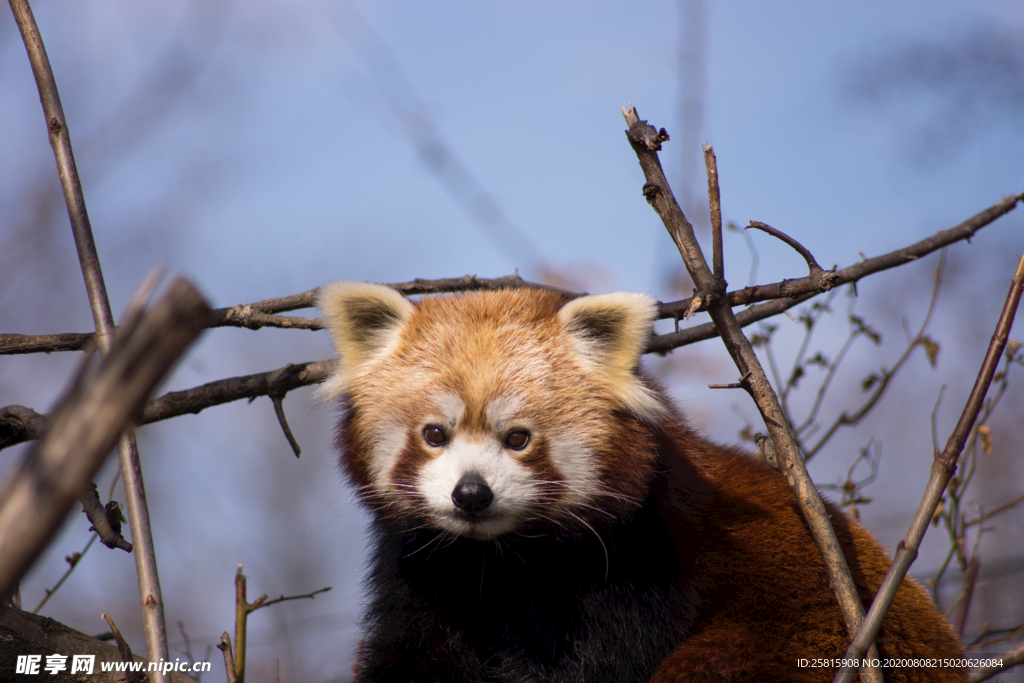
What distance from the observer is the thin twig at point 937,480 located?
6.58 ft

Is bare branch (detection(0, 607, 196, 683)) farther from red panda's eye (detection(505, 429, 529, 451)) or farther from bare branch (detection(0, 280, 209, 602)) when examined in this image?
bare branch (detection(0, 280, 209, 602))

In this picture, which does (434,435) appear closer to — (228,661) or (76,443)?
(228,661)

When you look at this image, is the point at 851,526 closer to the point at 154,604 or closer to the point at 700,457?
the point at 700,457

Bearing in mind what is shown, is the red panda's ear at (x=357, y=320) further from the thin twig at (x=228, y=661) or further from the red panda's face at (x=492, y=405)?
the thin twig at (x=228, y=661)

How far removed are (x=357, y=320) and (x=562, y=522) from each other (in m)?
1.23

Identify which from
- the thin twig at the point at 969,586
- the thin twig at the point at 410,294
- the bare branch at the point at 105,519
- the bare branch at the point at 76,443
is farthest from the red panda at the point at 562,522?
the bare branch at the point at 76,443

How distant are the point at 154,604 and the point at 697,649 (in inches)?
68.8

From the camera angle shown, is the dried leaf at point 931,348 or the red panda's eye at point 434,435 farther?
the dried leaf at point 931,348

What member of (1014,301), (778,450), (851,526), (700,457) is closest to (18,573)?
(778,450)

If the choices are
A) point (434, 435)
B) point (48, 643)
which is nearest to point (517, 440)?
point (434, 435)

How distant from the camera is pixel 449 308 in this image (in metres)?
3.29

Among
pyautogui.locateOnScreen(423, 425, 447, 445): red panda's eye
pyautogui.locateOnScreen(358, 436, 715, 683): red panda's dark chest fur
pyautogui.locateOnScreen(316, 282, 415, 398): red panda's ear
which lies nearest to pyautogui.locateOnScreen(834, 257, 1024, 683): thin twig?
pyautogui.locateOnScreen(358, 436, 715, 683): red panda's dark chest fur

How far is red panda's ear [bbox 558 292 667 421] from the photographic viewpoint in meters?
3.05

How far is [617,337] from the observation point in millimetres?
3154
